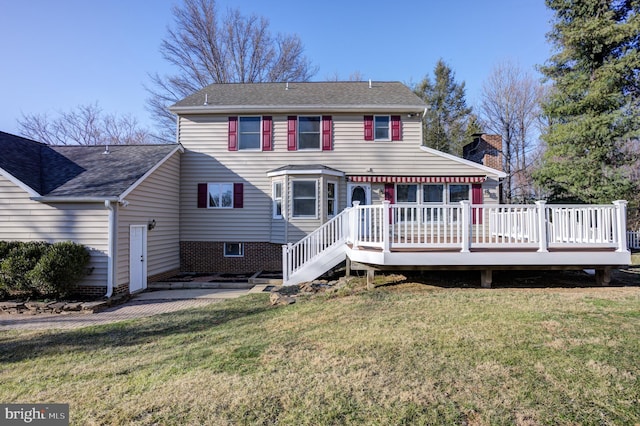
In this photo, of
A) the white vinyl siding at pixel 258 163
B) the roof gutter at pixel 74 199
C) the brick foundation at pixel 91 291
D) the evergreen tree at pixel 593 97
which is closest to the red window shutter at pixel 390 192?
the white vinyl siding at pixel 258 163

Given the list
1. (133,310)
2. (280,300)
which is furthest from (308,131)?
(133,310)

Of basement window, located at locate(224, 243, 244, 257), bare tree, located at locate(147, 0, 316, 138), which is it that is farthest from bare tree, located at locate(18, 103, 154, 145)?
basement window, located at locate(224, 243, 244, 257)

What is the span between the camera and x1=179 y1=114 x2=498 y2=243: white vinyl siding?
11.9 metres

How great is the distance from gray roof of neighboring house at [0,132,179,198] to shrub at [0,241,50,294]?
4.87 ft

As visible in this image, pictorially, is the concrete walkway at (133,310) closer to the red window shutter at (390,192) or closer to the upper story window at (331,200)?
the upper story window at (331,200)

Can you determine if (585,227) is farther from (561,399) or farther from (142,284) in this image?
(142,284)

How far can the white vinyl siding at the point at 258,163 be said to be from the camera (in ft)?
38.9

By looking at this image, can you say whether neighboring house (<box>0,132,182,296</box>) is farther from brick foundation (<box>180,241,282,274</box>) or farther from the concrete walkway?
brick foundation (<box>180,241,282,274</box>)

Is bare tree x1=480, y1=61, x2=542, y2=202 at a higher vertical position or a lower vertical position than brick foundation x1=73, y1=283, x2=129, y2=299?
higher

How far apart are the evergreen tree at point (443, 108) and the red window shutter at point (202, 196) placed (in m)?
19.4

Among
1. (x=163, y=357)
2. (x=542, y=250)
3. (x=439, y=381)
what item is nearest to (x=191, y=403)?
(x=163, y=357)

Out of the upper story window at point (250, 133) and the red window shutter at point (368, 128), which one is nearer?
the red window shutter at point (368, 128)

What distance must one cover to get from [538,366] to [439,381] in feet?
4.12

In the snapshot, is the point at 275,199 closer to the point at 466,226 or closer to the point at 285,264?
the point at 285,264
